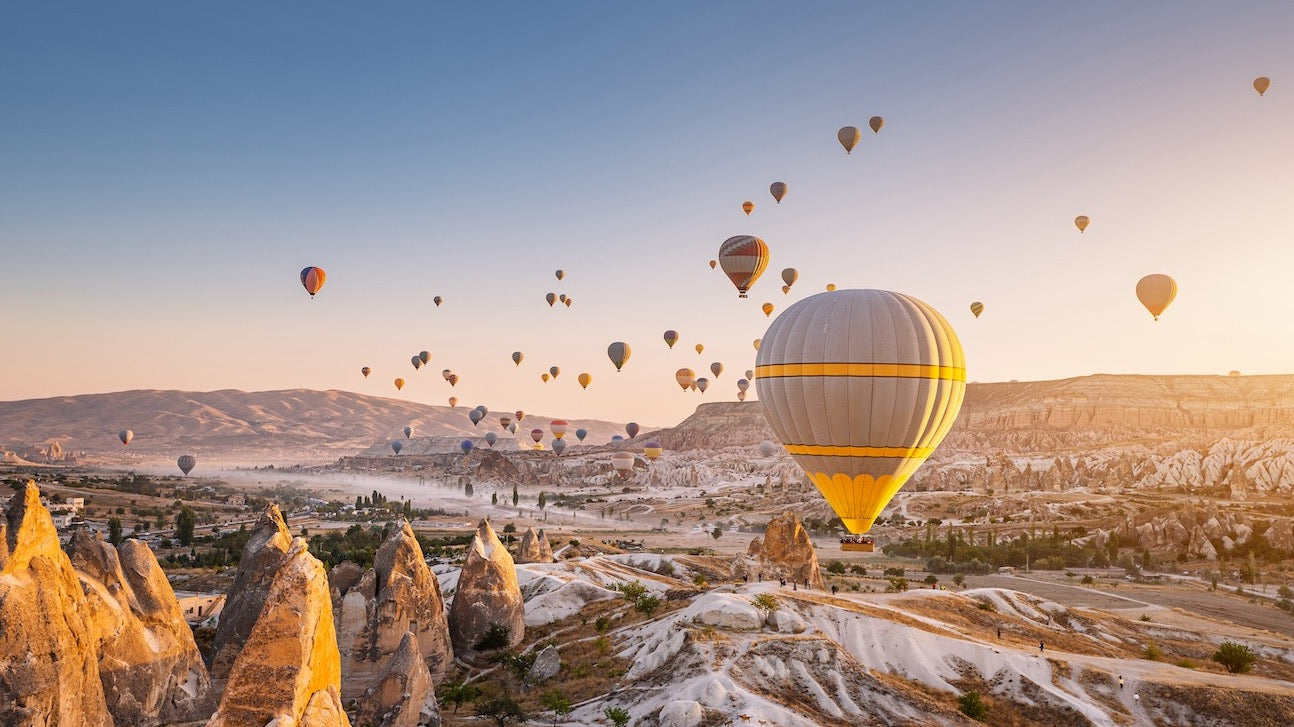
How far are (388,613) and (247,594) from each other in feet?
17.0

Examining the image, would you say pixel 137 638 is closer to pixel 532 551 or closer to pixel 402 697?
pixel 402 697

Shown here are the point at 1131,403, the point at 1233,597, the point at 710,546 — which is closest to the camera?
the point at 1233,597

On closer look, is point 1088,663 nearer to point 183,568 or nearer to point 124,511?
point 183,568

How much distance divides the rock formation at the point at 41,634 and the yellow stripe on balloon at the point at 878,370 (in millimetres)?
24972

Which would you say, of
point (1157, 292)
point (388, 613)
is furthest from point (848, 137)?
point (388, 613)

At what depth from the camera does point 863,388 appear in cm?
3438

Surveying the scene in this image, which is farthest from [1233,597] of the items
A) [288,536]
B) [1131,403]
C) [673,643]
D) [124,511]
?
[1131,403]

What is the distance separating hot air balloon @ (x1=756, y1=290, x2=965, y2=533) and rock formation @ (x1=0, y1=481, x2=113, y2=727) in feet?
82.4

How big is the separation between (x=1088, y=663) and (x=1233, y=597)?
33.5m

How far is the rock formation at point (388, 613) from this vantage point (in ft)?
102

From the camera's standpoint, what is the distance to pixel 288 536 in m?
30.0

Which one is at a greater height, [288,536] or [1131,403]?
[1131,403]

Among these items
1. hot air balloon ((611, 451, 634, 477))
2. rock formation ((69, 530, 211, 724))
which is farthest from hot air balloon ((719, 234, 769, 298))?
hot air balloon ((611, 451, 634, 477))

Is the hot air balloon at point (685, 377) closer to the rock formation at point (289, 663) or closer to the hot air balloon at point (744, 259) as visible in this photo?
the hot air balloon at point (744, 259)
